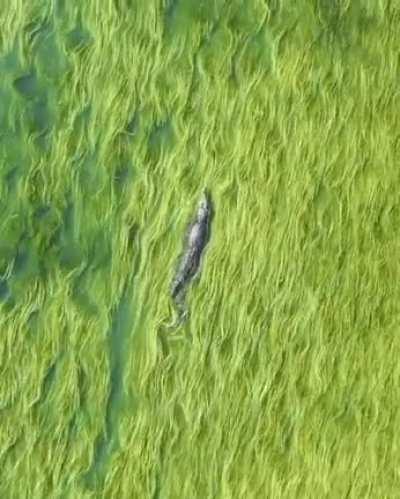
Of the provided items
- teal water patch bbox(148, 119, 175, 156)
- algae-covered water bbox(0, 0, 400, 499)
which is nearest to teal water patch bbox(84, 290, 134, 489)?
algae-covered water bbox(0, 0, 400, 499)

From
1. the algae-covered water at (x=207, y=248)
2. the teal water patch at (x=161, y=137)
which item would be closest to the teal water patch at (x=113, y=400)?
the algae-covered water at (x=207, y=248)

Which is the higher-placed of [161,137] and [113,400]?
[161,137]

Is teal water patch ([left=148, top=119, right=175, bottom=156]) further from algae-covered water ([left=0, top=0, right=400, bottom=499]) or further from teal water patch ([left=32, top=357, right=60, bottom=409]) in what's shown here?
teal water patch ([left=32, top=357, right=60, bottom=409])

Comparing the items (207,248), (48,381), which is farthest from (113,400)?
(207,248)

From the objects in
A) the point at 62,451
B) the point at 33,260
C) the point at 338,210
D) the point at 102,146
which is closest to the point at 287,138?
the point at 338,210

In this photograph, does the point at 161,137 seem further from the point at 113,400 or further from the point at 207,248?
the point at 113,400

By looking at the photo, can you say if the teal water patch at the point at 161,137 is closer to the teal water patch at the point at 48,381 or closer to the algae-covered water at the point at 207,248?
the algae-covered water at the point at 207,248

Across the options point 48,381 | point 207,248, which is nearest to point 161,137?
point 207,248

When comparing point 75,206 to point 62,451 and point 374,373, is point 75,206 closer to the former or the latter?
point 62,451
